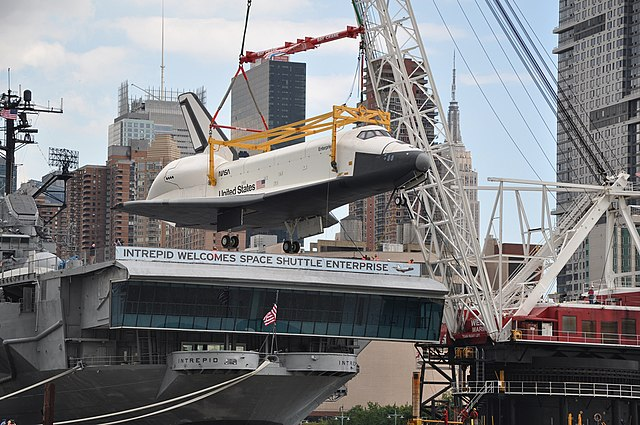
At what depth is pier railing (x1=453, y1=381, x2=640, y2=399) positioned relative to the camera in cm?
9181

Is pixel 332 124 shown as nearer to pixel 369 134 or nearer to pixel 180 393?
pixel 369 134

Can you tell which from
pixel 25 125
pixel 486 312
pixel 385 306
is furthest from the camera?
pixel 25 125

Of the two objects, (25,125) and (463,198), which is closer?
(463,198)

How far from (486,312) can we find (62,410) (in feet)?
106

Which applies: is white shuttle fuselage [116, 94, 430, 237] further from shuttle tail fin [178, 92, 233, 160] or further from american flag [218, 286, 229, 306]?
american flag [218, 286, 229, 306]

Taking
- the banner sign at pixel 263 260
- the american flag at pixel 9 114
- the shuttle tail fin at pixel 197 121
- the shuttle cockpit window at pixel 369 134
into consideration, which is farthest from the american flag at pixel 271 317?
the american flag at pixel 9 114

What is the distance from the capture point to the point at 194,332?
254 ft

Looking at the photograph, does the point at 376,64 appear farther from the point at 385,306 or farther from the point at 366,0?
the point at 385,306

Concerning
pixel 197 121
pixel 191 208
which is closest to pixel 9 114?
pixel 197 121

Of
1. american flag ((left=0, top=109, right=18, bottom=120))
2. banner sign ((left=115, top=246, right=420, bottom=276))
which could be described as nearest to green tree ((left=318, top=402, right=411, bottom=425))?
american flag ((left=0, top=109, right=18, bottom=120))

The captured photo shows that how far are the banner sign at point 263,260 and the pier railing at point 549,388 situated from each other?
14.5 metres

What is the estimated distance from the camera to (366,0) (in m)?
95.9

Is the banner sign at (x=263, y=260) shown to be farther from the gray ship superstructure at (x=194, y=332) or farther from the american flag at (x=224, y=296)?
the american flag at (x=224, y=296)

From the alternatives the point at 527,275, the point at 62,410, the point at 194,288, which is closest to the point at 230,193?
the point at 194,288
